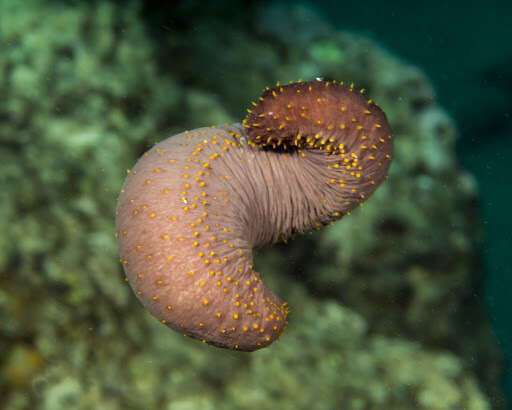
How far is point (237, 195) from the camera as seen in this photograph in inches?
84.4

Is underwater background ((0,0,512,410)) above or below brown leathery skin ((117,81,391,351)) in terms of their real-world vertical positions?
below

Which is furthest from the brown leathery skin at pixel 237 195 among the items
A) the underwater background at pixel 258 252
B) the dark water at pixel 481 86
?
the dark water at pixel 481 86

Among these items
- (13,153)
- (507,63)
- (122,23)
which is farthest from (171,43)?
(507,63)

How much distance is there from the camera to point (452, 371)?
3.63 metres

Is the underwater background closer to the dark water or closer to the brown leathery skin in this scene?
A: the dark water

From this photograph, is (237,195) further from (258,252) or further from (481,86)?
(481,86)

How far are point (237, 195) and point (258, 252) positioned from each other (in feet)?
6.39

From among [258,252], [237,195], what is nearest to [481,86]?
[258,252]

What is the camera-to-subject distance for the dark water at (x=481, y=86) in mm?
5023

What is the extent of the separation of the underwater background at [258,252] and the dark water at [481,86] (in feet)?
0.22

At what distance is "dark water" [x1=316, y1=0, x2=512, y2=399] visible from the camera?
502 centimetres

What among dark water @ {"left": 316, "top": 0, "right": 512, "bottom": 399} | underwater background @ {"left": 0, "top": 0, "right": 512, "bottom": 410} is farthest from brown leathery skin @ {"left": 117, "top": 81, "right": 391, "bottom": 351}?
dark water @ {"left": 316, "top": 0, "right": 512, "bottom": 399}

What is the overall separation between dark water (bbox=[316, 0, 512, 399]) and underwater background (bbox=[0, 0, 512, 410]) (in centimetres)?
7

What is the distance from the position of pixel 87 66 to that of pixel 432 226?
4.12 metres
